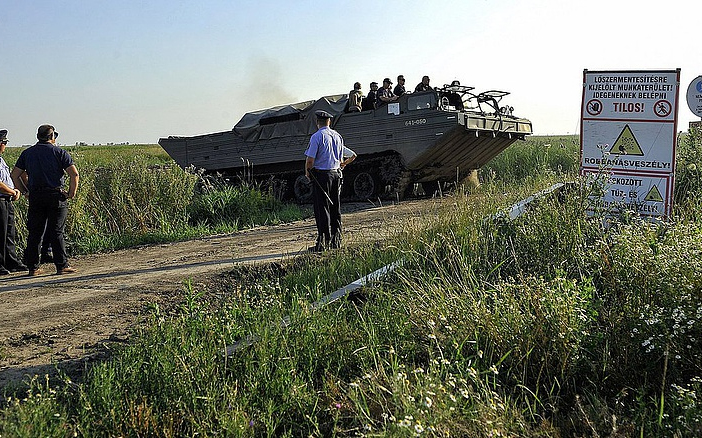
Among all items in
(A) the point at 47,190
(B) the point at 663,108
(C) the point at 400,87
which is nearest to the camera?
(B) the point at 663,108

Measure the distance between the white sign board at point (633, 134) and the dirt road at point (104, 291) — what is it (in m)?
2.00

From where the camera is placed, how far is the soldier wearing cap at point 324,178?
28.1 ft

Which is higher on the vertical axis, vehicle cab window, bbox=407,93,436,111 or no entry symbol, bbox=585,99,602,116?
vehicle cab window, bbox=407,93,436,111

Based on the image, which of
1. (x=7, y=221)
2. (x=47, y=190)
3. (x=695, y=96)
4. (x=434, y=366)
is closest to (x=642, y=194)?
(x=434, y=366)

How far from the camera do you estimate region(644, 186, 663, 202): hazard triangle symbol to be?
6902 millimetres

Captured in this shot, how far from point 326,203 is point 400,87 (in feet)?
30.0

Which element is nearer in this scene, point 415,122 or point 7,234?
point 7,234

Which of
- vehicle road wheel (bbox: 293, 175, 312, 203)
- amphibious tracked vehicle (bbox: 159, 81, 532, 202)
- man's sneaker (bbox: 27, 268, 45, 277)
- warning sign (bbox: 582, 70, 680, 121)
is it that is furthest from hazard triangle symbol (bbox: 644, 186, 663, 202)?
vehicle road wheel (bbox: 293, 175, 312, 203)

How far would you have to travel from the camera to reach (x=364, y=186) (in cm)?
1681

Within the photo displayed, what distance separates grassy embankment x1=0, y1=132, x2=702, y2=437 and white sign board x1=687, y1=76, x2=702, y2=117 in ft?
20.6

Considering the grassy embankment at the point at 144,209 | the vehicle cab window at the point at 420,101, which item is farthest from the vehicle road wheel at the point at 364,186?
the grassy embankment at the point at 144,209

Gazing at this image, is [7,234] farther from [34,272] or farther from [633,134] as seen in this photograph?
[633,134]

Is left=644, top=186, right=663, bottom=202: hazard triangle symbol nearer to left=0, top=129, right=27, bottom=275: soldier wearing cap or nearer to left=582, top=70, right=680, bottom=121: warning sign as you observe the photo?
left=582, top=70, right=680, bottom=121: warning sign

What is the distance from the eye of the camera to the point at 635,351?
157 inches
